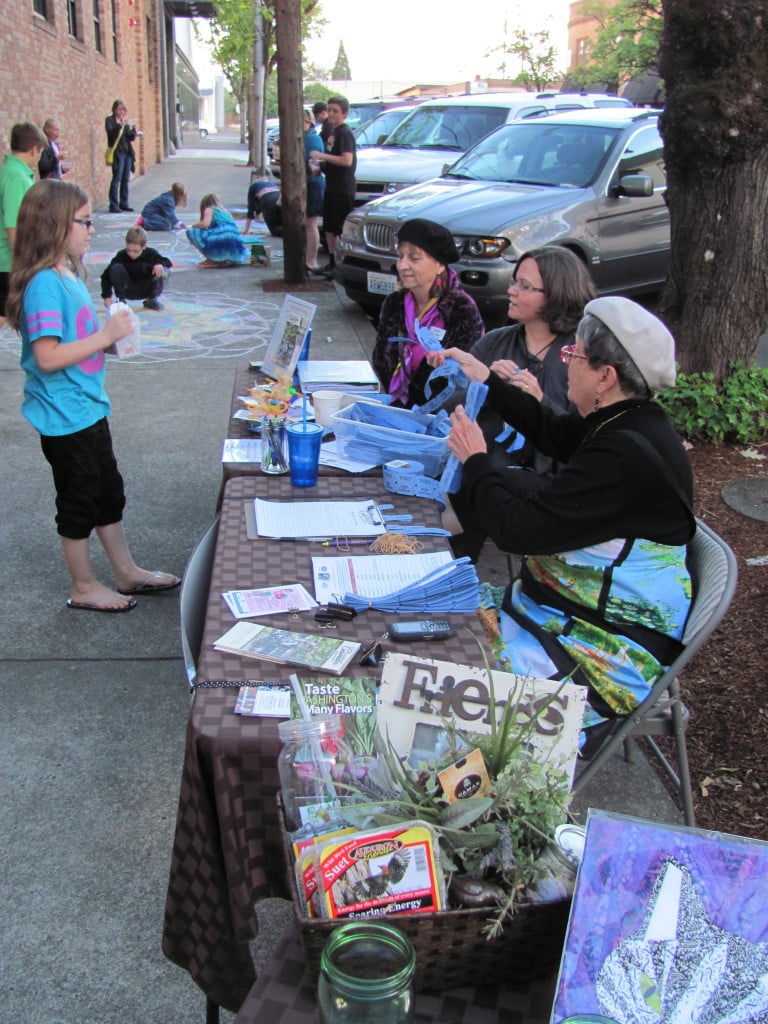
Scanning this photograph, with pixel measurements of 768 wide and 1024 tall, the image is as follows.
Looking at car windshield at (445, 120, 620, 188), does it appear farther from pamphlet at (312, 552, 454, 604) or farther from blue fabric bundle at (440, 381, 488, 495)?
pamphlet at (312, 552, 454, 604)

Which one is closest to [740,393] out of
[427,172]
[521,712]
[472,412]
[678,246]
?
[678,246]

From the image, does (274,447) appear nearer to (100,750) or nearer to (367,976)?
(100,750)

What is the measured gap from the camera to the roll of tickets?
3084mm

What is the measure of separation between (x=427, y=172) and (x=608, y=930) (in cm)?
1073

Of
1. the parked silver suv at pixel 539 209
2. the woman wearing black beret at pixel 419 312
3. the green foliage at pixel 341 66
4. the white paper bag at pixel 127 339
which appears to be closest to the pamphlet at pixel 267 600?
the white paper bag at pixel 127 339

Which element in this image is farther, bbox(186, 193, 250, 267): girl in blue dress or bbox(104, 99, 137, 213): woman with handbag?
bbox(104, 99, 137, 213): woman with handbag

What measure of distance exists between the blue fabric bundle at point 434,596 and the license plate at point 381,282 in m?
5.69

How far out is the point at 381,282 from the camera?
787cm

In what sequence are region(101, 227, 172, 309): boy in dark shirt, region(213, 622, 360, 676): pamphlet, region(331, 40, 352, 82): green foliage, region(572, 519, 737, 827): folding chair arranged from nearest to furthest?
region(213, 622, 360, 676): pamphlet → region(572, 519, 737, 827): folding chair → region(101, 227, 172, 309): boy in dark shirt → region(331, 40, 352, 82): green foliage

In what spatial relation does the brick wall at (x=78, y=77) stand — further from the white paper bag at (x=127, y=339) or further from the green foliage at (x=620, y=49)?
the green foliage at (x=620, y=49)

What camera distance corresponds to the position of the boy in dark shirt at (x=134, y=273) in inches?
354

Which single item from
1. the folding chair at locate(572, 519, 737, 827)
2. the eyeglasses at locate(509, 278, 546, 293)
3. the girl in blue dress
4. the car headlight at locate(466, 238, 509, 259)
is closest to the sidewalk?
the folding chair at locate(572, 519, 737, 827)

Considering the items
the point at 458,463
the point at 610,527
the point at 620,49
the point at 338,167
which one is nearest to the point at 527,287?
the point at 458,463

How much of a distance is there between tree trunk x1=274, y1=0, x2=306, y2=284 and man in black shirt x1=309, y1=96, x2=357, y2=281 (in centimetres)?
48
